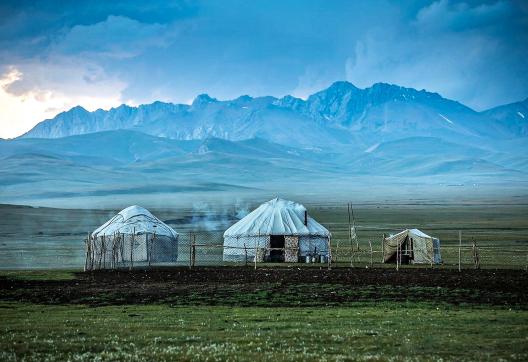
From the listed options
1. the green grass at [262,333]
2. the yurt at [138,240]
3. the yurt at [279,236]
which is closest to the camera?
the green grass at [262,333]

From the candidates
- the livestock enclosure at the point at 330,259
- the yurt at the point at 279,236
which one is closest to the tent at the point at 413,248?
the livestock enclosure at the point at 330,259

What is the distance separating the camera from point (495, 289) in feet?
95.1

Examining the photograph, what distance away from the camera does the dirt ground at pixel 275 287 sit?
25.7 metres

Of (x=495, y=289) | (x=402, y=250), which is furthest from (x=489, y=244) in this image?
(x=495, y=289)

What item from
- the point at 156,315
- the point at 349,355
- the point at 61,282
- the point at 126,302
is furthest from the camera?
the point at 61,282

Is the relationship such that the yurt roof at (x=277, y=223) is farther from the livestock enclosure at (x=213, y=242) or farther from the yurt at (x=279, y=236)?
the livestock enclosure at (x=213, y=242)

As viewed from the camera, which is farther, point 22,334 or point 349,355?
point 22,334

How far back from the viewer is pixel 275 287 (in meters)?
30.1

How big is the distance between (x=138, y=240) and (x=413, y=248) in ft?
59.4

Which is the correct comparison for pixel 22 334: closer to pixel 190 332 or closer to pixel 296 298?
pixel 190 332

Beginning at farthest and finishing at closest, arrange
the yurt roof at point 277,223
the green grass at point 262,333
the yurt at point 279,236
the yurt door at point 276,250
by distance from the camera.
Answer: the yurt roof at point 277,223, the yurt door at point 276,250, the yurt at point 279,236, the green grass at point 262,333

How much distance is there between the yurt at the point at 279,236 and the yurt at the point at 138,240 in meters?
4.44

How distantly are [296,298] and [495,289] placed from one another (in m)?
8.72

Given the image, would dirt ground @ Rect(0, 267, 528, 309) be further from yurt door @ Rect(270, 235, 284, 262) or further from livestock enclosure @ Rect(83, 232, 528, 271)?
yurt door @ Rect(270, 235, 284, 262)
